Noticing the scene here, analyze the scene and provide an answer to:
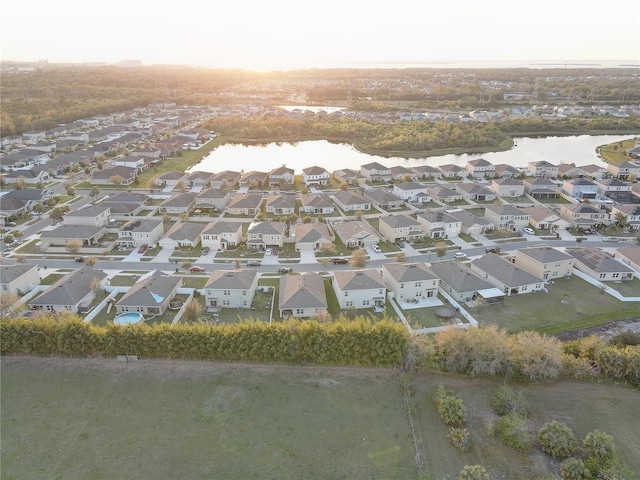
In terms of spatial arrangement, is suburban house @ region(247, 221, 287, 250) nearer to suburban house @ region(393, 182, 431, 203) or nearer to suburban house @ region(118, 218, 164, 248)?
suburban house @ region(118, 218, 164, 248)

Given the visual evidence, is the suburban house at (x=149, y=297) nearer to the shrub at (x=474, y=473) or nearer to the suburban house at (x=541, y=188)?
the shrub at (x=474, y=473)

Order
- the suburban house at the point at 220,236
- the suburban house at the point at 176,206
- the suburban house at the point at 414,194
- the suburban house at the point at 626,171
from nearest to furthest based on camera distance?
1. the suburban house at the point at 220,236
2. the suburban house at the point at 176,206
3. the suburban house at the point at 414,194
4. the suburban house at the point at 626,171

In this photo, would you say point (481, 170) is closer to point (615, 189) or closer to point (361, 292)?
point (615, 189)

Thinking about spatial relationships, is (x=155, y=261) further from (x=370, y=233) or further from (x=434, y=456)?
(x=434, y=456)

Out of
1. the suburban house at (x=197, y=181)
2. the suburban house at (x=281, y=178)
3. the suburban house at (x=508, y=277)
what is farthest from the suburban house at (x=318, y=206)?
the suburban house at (x=508, y=277)

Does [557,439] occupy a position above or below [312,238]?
below

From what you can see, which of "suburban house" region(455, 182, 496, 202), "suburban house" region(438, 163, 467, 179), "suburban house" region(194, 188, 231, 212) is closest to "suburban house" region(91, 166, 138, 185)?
"suburban house" region(194, 188, 231, 212)

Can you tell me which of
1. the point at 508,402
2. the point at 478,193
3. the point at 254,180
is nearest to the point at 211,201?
the point at 254,180
